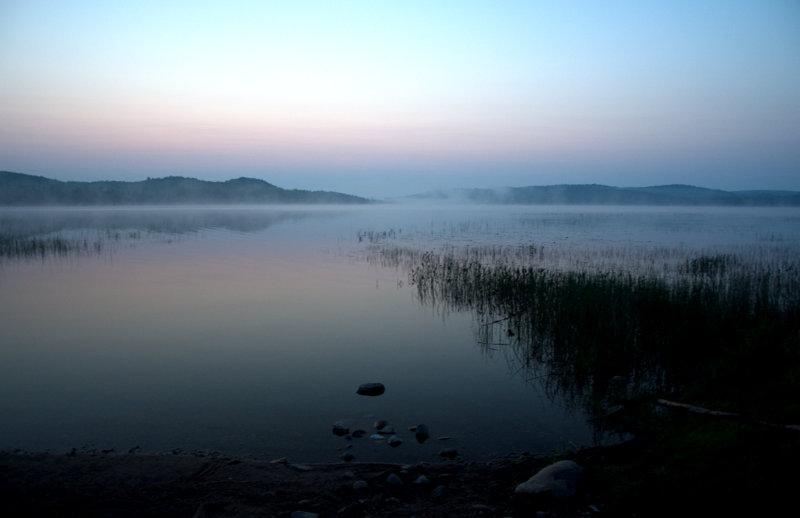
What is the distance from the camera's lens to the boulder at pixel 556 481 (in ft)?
13.3

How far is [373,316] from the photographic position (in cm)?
1147

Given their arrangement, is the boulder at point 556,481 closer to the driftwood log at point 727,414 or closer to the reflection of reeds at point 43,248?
the driftwood log at point 727,414

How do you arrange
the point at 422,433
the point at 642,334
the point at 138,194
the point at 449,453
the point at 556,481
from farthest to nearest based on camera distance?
the point at 138,194, the point at 642,334, the point at 422,433, the point at 449,453, the point at 556,481

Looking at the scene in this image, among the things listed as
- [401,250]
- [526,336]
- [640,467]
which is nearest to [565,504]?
[640,467]

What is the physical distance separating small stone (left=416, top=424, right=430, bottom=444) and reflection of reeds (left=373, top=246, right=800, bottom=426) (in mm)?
2331

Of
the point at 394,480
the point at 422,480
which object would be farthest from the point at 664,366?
the point at 394,480

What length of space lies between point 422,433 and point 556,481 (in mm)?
1978

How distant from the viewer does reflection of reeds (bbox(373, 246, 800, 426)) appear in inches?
228

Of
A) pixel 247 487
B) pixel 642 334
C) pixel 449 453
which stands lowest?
pixel 449 453

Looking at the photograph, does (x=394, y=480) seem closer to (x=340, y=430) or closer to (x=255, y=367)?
(x=340, y=430)

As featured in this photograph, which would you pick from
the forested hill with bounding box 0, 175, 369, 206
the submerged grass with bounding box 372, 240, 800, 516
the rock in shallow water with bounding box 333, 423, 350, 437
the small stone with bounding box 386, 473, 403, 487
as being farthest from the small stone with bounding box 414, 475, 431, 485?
the forested hill with bounding box 0, 175, 369, 206

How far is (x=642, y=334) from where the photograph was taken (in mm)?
8633

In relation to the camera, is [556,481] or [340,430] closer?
[556,481]

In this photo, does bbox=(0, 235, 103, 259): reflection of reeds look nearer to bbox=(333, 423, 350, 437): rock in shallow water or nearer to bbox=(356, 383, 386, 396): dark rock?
bbox=(356, 383, 386, 396): dark rock
